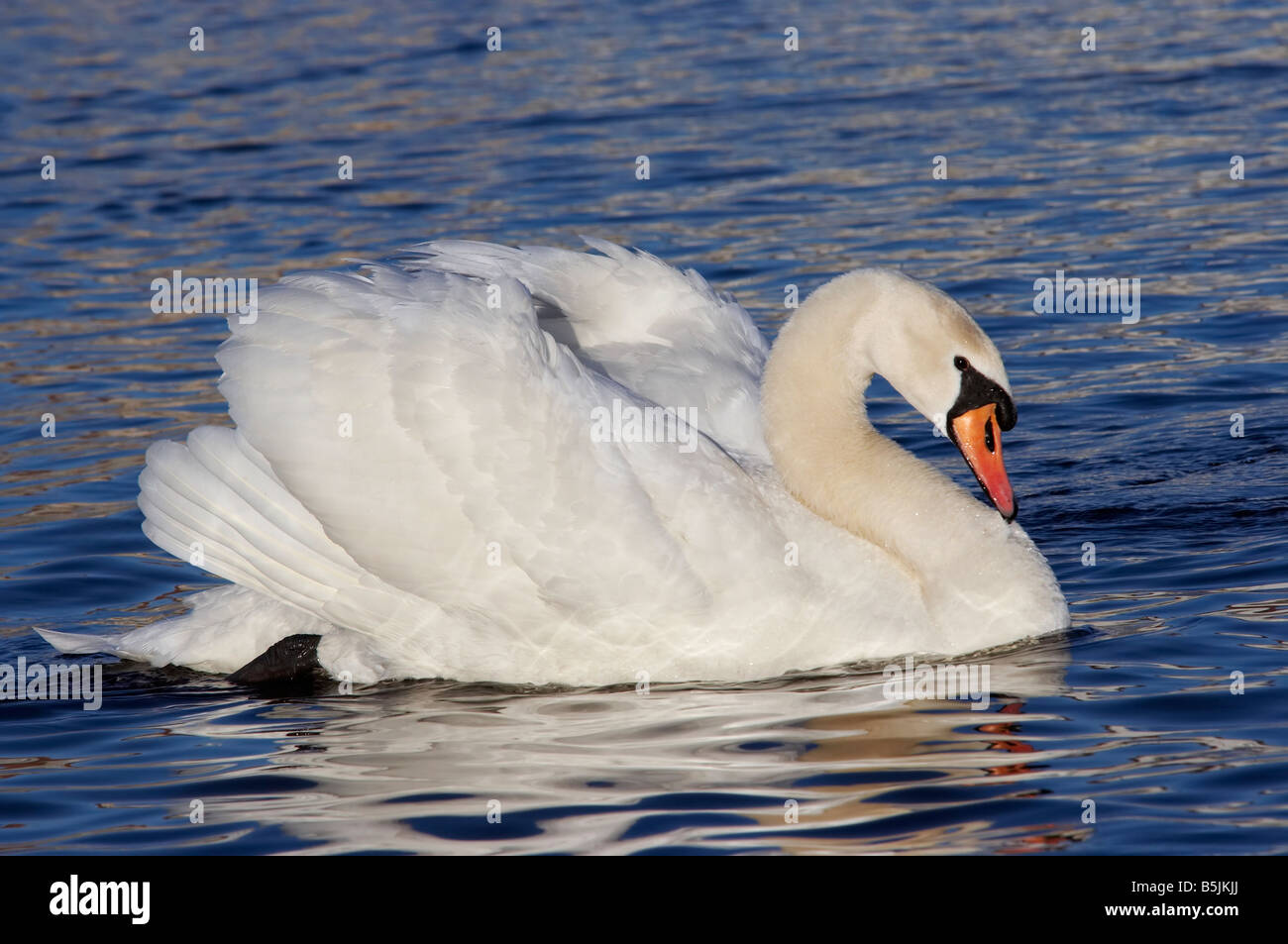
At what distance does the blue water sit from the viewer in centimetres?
579

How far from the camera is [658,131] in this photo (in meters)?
16.0

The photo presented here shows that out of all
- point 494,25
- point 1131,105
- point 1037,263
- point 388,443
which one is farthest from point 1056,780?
point 494,25

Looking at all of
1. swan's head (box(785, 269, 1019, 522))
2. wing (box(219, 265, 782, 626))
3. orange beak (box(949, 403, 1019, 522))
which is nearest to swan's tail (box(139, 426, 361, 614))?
wing (box(219, 265, 782, 626))

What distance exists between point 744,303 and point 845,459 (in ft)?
15.3

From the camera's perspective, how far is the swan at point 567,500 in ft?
21.8

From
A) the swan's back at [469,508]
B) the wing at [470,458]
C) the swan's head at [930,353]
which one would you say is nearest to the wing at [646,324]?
the swan's back at [469,508]

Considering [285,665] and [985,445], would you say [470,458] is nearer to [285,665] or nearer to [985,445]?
[285,665]

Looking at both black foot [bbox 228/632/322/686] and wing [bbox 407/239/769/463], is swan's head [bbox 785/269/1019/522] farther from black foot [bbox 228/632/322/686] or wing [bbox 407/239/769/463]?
black foot [bbox 228/632/322/686]

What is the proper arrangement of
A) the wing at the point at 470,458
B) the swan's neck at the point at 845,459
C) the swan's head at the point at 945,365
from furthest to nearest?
the swan's neck at the point at 845,459
the swan's head at the point at 945,365
the wing at the point at 470,458

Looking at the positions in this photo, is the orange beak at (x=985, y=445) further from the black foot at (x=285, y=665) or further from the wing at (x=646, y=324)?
the black foot at (x=285, y=665)

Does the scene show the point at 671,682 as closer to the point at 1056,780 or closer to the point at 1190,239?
the point at 1056,780

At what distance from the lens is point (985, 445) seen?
271 inches

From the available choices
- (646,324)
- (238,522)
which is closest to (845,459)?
(646,324)
